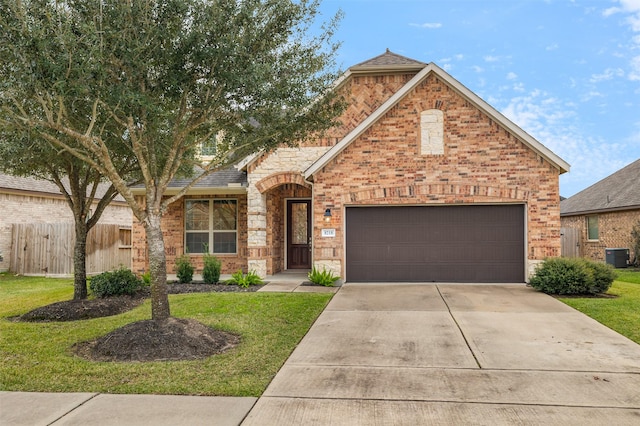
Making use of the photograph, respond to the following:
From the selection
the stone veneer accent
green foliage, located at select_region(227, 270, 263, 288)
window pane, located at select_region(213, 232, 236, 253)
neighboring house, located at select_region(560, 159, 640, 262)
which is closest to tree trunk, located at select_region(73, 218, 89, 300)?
green foliage, located at select_region(227, 270, 263, 288)

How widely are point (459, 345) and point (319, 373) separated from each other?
2.37 metres

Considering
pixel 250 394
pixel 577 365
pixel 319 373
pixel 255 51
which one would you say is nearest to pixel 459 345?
pixel 577 365

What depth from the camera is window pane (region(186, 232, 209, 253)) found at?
1573 centimetres

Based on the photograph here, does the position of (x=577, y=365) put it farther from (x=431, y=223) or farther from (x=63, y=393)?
(x=431, y=223)

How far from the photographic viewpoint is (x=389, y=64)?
613 inches

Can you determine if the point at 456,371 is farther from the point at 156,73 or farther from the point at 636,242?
the point at 636,242

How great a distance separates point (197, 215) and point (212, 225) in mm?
635

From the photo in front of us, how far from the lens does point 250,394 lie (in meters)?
4.83

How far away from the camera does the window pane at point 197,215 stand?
15734 mm

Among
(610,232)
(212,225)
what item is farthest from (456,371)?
(610,232)

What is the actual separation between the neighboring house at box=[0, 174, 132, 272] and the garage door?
46.3ft

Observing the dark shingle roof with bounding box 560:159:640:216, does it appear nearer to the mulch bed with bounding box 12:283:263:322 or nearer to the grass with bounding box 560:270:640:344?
the grass with bounding box 560:270:640:344

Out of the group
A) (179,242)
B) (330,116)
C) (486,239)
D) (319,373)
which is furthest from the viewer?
(179,242)

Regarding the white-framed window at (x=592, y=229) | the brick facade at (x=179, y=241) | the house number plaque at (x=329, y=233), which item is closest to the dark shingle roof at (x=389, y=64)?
the house number plaque at (x=329, y=233)
